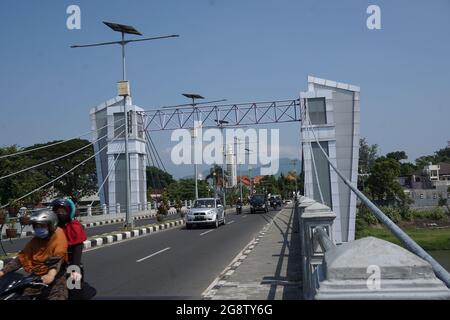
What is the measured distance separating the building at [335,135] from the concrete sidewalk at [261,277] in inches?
643

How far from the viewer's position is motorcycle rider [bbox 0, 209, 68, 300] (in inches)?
183

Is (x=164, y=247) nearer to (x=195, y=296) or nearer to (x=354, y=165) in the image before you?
(x=195, y=296)

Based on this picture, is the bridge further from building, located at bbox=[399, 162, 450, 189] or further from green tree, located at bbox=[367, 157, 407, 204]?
building, located at bbox=[399, 162, 450, 189]

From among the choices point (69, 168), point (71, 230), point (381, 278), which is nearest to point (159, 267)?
point (71, 230)

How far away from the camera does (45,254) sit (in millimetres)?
4789

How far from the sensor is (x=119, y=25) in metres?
20.4

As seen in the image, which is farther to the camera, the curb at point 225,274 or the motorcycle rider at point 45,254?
the curb at point 225,274

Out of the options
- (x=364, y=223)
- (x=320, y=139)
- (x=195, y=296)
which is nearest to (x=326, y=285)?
(x=195, y=296)

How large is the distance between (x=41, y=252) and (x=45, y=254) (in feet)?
0.17

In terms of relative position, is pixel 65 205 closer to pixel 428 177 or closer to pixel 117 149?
pixel 117 149

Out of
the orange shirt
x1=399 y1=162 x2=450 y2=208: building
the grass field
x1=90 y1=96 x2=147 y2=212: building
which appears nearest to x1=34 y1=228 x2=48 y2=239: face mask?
the orange shirt

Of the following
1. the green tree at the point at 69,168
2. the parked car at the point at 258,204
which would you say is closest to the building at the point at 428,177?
the parked car at the point at 258,204

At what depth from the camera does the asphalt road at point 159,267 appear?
7.84 meters

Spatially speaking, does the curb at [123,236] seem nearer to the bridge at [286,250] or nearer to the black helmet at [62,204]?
the bridge at [286,250]
